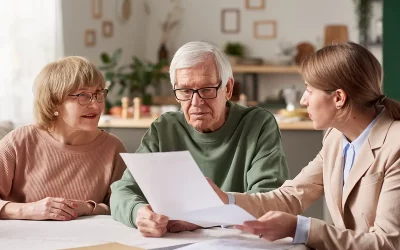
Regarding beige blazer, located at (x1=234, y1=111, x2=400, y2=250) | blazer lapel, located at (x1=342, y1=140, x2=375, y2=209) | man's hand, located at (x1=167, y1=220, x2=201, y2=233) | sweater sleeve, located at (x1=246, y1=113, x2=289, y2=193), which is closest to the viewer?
beige blazer, located at (x1=234, y1=111, x2=400, y2=250)

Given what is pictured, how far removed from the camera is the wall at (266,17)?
8.35m

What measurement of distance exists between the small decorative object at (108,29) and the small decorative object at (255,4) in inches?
65.0

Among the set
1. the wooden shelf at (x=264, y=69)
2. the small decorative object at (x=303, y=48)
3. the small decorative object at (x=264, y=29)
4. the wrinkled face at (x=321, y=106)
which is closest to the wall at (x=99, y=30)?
the wooden shelf at (x=264, y=69)

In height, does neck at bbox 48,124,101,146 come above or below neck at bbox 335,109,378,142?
below

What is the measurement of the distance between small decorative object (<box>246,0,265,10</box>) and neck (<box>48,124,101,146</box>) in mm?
6192

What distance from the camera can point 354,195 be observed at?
1978 mm

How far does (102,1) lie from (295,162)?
12.8ft

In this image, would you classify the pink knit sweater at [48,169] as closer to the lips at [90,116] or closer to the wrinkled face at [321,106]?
the lips at [90,116]

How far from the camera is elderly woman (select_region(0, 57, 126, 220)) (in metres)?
2.48

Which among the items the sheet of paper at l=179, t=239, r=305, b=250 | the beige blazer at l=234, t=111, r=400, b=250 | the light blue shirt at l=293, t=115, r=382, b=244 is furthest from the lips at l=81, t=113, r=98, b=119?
the light blue shirt at l=293, t=115, r=382, b=244

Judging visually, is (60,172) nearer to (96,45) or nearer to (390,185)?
(390,185)

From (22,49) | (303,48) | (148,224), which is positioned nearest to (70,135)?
(148,224)

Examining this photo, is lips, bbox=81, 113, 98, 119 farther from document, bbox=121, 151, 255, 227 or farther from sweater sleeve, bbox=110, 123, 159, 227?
document, bbox=121, 151, 255, 227

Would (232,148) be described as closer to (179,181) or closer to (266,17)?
(179,181)
